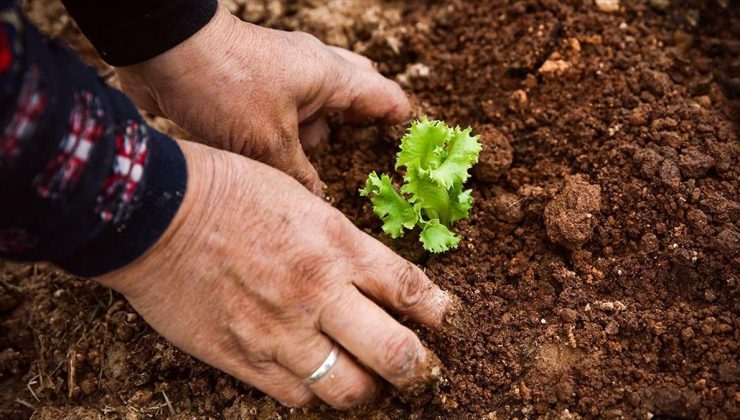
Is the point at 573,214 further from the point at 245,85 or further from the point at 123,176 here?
the point at 123,176

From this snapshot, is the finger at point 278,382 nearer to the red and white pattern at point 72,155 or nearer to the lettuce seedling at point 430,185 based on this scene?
the lettuce seedling at point 430,185

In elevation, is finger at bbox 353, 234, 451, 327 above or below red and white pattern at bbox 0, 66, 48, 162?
below

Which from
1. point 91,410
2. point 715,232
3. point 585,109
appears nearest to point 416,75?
point 585,109

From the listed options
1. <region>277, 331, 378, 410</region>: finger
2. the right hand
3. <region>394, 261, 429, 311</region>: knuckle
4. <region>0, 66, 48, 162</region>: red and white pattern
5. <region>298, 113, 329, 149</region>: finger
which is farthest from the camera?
<region>298, 113, 329, 149</region>: finger

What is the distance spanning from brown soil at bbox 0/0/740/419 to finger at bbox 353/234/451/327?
0.13 metres

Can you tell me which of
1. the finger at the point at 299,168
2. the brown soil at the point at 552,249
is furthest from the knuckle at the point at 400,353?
the finger at the point at 299,168

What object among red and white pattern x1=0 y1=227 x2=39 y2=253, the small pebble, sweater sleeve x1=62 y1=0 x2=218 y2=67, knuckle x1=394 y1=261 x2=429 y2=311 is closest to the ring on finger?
knuckle x1=394 y1=261 x2=429 y2=311

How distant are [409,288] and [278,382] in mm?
564

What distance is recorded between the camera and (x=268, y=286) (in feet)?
7.46

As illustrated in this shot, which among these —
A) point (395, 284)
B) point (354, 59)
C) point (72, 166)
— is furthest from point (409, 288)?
point (354, 59)

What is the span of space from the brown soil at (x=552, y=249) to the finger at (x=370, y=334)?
0.94 feet

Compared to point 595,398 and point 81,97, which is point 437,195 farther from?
point 81,97

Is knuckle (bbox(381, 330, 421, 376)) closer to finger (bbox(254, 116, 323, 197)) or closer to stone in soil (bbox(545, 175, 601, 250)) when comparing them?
stone in soil (bbox(545, 175, 601, 250))

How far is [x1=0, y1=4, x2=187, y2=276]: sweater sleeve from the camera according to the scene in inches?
70.4
